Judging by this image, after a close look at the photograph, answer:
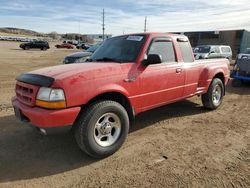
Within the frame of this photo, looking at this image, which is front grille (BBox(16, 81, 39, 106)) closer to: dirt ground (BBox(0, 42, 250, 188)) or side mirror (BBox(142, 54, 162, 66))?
dirt ground (BBox(0, 42, 250, 188))

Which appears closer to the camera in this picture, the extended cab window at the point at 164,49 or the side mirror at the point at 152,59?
the side mirror at the point at 152,59

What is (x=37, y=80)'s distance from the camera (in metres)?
3.94

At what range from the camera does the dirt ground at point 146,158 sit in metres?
3.56

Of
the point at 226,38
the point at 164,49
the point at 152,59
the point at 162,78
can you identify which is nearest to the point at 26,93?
the point at 152,59

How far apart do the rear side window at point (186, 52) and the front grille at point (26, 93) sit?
330 centimetres

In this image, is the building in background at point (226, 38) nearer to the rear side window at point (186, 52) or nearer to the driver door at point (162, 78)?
the rear side window at point (186, 52)

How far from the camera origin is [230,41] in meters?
41.3

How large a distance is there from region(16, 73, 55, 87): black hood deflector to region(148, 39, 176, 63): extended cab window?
204 cm

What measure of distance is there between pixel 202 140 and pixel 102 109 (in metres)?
2.05

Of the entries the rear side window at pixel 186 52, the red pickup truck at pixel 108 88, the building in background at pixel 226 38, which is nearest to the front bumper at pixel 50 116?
the red pickup truck at pixel 108 88

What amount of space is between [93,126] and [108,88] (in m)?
0.62

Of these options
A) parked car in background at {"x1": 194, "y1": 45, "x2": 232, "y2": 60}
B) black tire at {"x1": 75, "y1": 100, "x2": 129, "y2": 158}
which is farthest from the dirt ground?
parked car in background at {"x1": 194, "y1": 45, "x2": 232, "y2": 60}

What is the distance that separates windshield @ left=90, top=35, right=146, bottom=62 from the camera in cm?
493

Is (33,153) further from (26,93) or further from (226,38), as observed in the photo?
(226,38)
